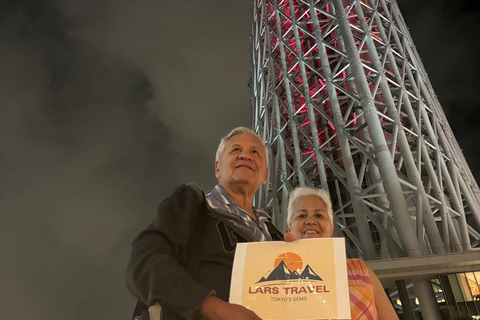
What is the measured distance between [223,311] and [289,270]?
1.09 feet

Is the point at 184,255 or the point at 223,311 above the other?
the point at 184,255

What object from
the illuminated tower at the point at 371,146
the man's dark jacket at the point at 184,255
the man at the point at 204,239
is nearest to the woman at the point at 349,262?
the man at the point at 204,239

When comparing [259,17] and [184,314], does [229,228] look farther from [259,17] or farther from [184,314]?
[259,17]

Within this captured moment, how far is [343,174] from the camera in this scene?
17188mm

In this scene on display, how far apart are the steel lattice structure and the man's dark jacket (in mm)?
12671

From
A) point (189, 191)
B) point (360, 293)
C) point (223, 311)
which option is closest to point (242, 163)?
point (189, 191)

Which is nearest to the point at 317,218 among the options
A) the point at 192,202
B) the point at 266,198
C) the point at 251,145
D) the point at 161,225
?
the point at 251,145

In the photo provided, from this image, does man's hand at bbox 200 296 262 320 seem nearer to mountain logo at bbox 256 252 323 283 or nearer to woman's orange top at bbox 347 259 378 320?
mountain logo at bbox 256 252 323 283

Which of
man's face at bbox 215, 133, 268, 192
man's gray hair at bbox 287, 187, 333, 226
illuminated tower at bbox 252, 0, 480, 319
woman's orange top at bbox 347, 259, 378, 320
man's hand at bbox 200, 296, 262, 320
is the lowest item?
man's hand at bbox 200, 296, 262, 320

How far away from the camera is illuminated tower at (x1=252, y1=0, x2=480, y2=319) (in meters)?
14.7

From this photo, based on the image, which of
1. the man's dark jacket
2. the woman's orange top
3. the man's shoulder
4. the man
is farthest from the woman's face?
the man's shoulder

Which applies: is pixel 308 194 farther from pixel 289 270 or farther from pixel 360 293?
pixel 289 270

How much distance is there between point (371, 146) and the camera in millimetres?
18312

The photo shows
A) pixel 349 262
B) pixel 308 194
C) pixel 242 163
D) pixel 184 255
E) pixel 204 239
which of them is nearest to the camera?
pixel 184 255
